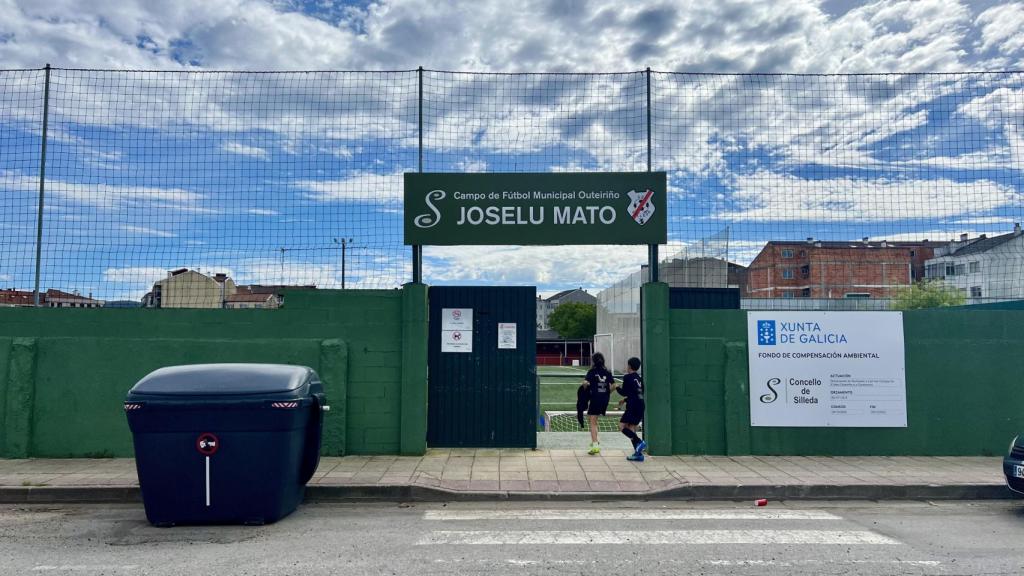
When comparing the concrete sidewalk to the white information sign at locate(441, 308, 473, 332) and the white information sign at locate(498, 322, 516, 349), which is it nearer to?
the white information sign at locate(498, 322, 516, 349)

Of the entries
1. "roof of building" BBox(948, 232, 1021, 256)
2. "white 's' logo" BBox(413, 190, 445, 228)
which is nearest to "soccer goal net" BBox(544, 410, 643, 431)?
"white 's' logo" BBox(413, 190, 445, 228)

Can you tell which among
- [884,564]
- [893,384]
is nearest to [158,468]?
[884,564]

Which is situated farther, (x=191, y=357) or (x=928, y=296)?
(x=928, y=296)

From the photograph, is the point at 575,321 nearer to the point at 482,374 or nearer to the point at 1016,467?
the point at 482,374

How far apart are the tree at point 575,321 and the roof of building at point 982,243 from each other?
73247 mm

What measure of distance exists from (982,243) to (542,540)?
27.5 feet

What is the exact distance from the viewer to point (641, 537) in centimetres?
623

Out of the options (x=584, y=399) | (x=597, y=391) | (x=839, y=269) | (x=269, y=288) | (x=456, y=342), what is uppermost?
(x=839, y=269)

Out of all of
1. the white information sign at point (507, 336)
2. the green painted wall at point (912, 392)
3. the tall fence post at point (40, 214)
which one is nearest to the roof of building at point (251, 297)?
the tall fence post at point (40, 214)

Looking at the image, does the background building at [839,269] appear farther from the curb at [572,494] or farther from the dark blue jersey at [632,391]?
the curb at [572,494]

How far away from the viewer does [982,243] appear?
1037 cm


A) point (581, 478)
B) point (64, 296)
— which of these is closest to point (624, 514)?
point (581, 478)

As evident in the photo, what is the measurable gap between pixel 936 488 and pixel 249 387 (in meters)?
7.54

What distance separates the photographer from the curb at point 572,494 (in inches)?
299
